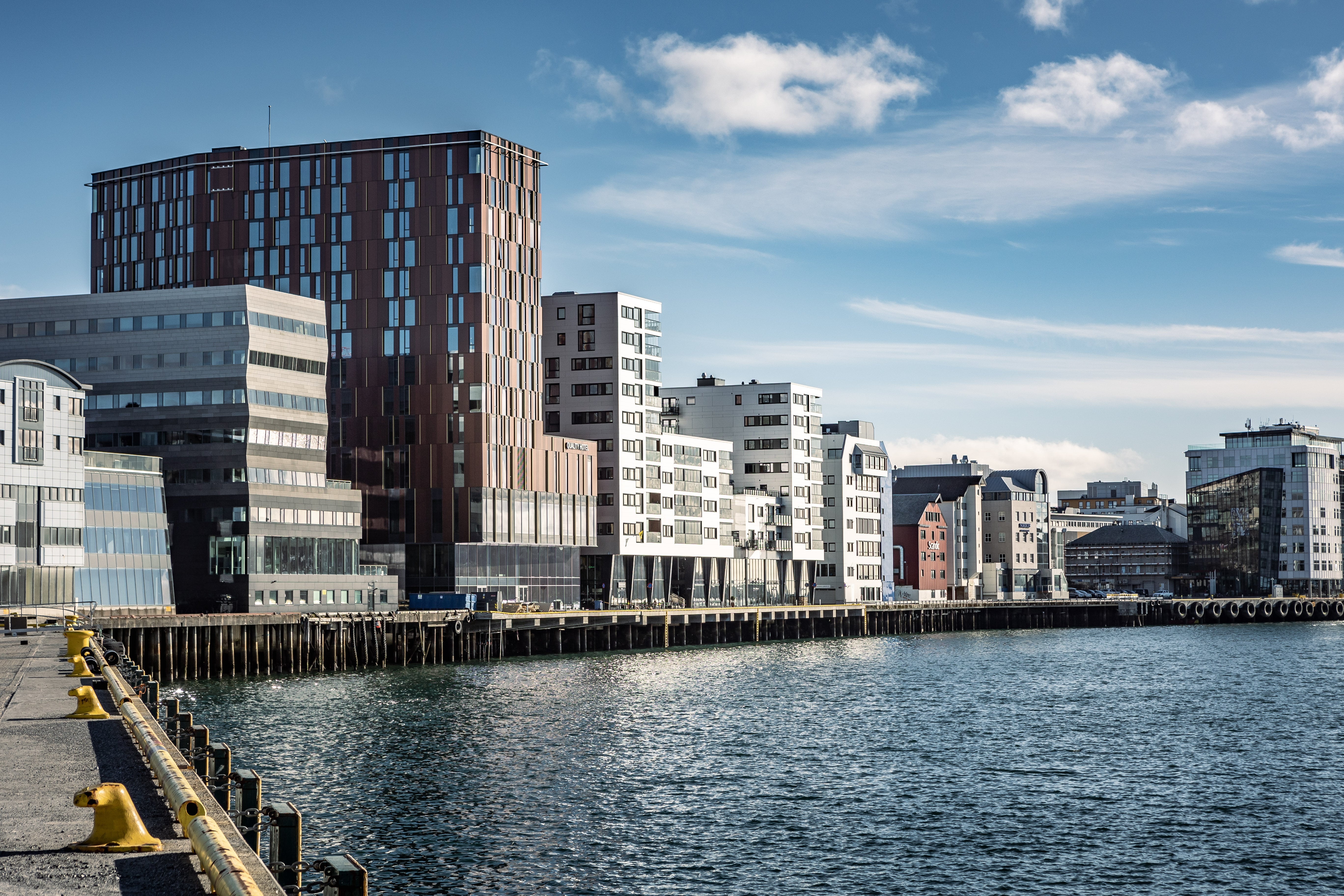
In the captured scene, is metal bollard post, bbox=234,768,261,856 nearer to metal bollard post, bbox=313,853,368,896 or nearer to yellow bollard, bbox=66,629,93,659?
metal bollard post, bbox=313,853,368,896

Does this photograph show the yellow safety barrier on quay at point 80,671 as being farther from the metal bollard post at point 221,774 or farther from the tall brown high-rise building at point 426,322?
the tall brown high-rise building at point 426,322

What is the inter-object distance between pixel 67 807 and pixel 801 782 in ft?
126

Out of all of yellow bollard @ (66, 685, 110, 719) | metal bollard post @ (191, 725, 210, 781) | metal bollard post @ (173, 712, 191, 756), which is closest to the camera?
metal bollard post @ (191, 725, 210, 781)

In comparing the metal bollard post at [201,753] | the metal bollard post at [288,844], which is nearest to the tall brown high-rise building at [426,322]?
the metal bollard post at [201,753]

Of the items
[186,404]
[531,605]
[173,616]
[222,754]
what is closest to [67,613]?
[173,616]

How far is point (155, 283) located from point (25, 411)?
233 feet

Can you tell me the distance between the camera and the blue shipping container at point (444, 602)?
6284 inches

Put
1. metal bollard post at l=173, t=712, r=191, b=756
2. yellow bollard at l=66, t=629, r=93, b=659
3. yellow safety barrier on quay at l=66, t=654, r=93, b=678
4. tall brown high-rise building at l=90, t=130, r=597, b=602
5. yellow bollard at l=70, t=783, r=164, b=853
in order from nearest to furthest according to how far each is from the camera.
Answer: yellow bollard at l=70, t=783, r=164, b=853, metal bollard post at l=173, t=712, r=191, b=756, yellow safety barrier on quay at l=66, t=654, r=93, b=678, yellow bollard at l=66, t=629, r=93, b=659, tall brown high-rise building at l=90, t=130, r=597, b=602

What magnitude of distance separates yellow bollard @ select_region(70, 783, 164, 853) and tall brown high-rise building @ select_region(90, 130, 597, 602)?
146879mm

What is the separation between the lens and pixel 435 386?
176500 millimetres

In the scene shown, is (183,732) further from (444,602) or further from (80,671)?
(444,602)

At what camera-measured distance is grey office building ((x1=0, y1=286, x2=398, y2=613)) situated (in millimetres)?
144375

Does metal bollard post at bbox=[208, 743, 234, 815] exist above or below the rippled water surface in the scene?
above

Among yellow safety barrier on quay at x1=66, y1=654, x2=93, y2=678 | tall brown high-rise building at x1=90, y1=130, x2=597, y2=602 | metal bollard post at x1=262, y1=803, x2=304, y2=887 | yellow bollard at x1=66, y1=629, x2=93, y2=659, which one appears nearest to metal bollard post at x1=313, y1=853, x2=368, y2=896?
metal bollard post at x1=262, y1=803, x2=304, y2=887
